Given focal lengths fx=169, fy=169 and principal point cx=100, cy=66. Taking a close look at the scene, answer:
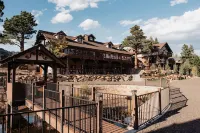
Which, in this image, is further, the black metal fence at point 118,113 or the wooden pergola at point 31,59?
the wooden pergola at point 31,59

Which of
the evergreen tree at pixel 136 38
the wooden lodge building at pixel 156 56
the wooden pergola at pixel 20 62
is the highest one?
the evergreen tree at pixel 136 38

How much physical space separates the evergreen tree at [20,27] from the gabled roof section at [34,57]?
30.9 meters

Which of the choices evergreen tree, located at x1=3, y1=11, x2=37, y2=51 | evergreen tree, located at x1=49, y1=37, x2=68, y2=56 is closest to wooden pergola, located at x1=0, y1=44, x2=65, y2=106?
evergreen tree, located at x1=49, y1=37, x2=68, y2=56

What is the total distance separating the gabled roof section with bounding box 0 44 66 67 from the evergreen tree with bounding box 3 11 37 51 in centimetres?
3088

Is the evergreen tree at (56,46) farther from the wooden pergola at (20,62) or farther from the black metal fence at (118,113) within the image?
the black metal fence at (118,113)

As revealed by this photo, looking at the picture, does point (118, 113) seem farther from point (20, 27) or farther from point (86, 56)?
point (20, 27)

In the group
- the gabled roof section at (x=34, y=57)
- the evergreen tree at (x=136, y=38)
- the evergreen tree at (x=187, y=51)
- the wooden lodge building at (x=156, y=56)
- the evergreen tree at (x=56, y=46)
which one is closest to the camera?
the gabled roof section at (x=34, y=57)

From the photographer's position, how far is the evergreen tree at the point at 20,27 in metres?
38.8

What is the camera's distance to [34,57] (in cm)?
1240

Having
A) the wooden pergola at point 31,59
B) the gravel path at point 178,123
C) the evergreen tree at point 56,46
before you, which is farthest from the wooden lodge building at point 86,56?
the gravel path at point 178,123

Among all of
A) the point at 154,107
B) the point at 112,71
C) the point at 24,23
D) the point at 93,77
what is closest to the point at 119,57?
the point at 112,71

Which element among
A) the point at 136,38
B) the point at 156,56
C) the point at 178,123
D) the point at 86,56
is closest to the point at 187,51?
the point at 156,56

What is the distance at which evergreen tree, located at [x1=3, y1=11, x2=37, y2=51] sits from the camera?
3878 cm

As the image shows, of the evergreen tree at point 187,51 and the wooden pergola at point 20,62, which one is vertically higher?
the evergreen tree at point 187,51
